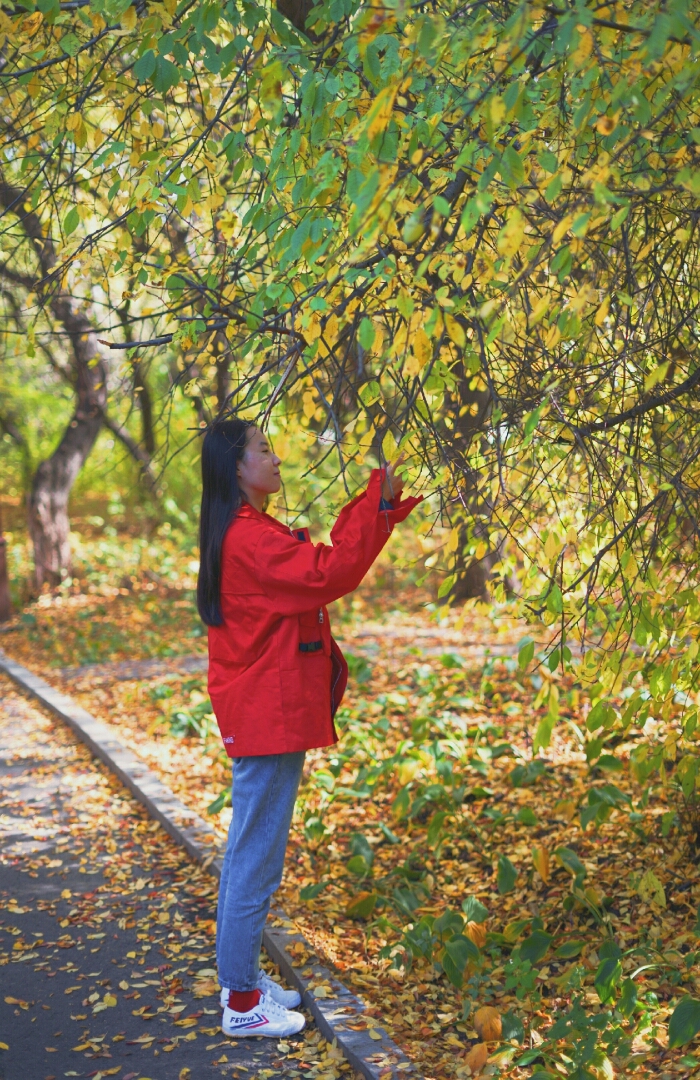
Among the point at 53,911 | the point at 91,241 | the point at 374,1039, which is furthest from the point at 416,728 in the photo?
the point at 91,241

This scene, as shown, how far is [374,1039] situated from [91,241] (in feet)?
9.87

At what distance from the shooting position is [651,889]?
13.0ft

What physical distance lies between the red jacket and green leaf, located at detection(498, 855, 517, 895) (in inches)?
58.1

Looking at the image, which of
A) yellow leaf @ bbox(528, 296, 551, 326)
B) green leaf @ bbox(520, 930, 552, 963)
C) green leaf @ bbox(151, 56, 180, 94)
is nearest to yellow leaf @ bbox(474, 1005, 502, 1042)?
green leaf @ bbox(520, 930, 552, 963)

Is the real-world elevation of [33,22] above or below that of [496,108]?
above

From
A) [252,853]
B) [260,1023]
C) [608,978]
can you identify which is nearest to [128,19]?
[252,853]

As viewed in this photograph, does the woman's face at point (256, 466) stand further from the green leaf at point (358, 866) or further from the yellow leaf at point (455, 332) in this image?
the green leaf at point (358, 866)

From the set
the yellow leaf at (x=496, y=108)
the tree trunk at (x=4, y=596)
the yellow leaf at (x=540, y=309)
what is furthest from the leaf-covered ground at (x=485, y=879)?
the tree trunk at (x=4, y=596)

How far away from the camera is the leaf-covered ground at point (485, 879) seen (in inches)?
132

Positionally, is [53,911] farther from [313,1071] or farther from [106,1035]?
[313,1071]

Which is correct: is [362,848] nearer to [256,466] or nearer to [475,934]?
[475,934]

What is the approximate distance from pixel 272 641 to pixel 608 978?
1.53 m

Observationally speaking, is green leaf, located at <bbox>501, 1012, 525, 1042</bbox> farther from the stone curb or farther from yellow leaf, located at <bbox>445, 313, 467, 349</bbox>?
yellow leaf, located at <bbox>445, 313, 467, 349</bbox>

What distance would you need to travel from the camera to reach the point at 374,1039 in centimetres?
336
